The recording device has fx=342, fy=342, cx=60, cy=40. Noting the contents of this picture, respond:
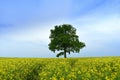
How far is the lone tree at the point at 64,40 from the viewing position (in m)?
75.6

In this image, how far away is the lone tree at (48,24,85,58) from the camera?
2977 inches

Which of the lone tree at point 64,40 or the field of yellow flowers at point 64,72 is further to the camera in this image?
the lone tree at point 64,40

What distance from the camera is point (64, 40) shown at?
246 feet

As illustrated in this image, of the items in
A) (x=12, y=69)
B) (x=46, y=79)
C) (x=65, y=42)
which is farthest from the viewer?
(x=65, y=42)

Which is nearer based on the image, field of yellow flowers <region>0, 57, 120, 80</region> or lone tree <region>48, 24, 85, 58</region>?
field of yellow flowers <region>0, 57, 120, 80</region>

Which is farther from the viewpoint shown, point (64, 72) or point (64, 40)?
point (64, 40)

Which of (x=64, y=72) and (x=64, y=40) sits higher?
(x=64, y=40)

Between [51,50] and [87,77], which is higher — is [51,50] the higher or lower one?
the higher one

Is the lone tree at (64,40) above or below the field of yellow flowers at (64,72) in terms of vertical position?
above

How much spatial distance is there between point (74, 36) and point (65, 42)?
4101 mm

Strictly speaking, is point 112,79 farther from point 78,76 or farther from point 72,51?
point 72,51

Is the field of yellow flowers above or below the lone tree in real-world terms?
below

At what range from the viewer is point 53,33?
79312 mm

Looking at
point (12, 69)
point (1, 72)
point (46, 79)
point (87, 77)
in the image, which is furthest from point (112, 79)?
point (12, 69)
